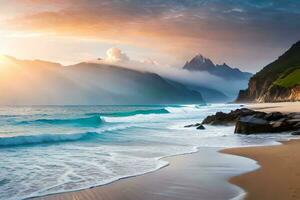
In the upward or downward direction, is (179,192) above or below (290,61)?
below

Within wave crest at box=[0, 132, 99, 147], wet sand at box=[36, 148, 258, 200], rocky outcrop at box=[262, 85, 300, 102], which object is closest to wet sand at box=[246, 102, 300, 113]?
wave crest at box=[0, 132, 99, 147]

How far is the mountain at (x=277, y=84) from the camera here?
11631cm

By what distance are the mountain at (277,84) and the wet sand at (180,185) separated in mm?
93963

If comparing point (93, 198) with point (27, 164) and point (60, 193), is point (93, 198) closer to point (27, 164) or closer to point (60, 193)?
point (60, 193)

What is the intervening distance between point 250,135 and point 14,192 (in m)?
20.1

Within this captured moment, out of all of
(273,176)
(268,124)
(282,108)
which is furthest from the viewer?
(282,108)

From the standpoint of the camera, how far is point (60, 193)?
33.3 feet

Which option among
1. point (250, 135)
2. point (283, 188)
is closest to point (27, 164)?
point (283, 188)

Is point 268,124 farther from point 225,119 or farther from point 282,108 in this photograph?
point 282,108

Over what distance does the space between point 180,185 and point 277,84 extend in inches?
4855

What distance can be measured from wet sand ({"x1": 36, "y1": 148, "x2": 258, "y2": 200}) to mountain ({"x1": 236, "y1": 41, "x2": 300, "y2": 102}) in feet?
308

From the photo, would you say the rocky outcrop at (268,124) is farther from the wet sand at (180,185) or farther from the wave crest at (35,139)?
the wet sand at (180,185)

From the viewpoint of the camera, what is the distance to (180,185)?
11008 millimetres

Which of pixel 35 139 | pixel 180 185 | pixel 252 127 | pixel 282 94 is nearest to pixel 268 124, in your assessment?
pixel 252 127
